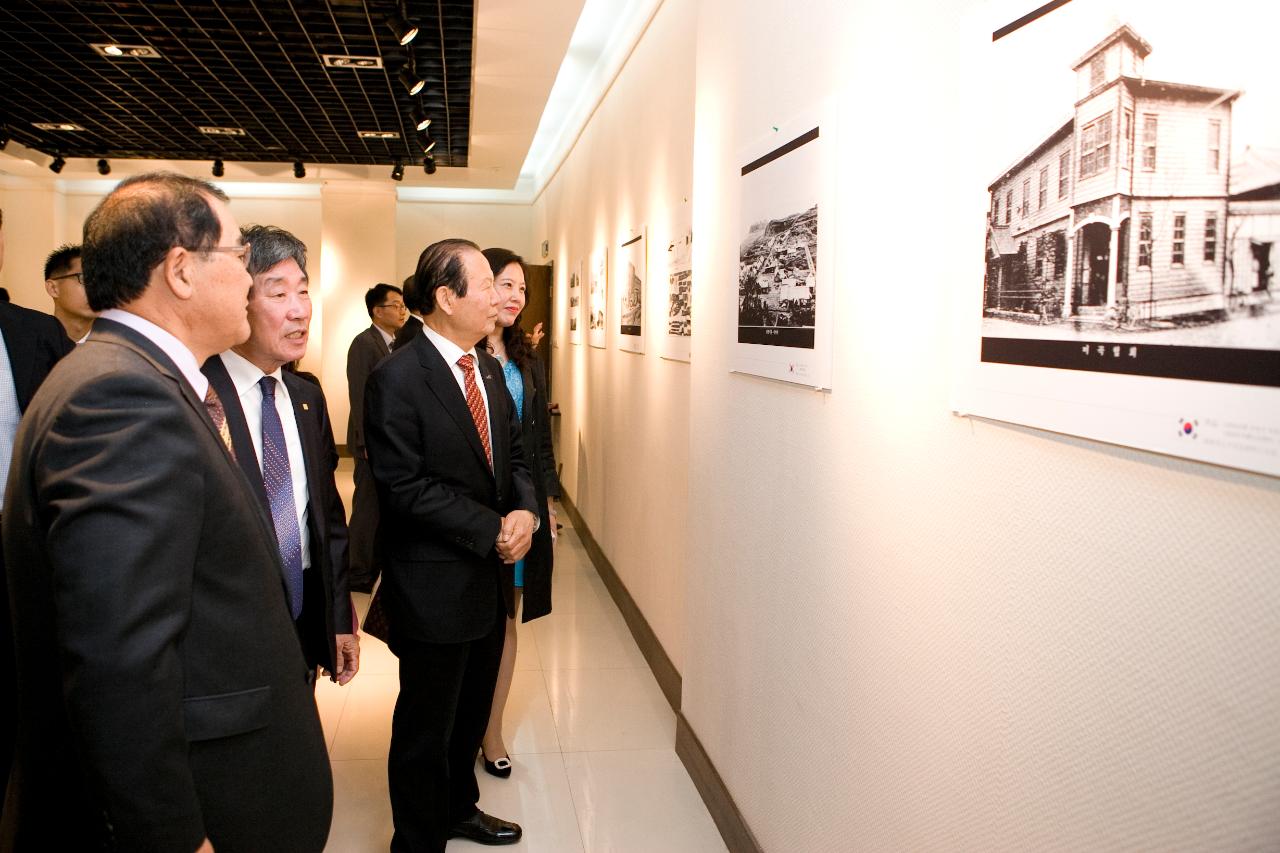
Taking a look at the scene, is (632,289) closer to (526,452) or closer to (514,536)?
(526,452)

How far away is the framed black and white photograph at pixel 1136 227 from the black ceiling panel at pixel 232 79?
17.9 feet

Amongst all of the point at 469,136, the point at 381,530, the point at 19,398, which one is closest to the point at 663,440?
the point at 381,530

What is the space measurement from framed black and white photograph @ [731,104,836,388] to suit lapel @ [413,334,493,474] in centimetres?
91

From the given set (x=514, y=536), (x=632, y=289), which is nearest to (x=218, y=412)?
(x=514, y=536)

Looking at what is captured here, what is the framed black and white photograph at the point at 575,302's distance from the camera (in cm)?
895

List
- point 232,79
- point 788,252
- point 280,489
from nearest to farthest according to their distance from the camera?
point 280,489, point 788,252, point 232,79

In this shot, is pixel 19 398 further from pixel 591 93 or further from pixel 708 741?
pixel 591 93

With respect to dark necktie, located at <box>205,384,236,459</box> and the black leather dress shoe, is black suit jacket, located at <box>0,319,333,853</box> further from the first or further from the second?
the black leather dress shoe

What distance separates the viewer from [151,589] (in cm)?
138

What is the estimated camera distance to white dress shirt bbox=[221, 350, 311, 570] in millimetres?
2381

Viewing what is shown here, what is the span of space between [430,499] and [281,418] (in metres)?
0.52

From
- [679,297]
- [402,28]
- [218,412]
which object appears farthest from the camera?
[402,28]

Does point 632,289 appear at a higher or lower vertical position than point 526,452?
higher

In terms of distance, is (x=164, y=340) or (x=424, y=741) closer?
(x=164, y=340)
